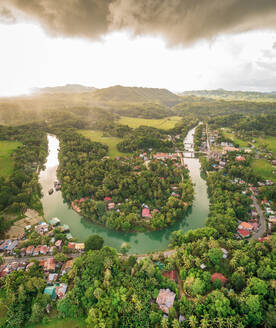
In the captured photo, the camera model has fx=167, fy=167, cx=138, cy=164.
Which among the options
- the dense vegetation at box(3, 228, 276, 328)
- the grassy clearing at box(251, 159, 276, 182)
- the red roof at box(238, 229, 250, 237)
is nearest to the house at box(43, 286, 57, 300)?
the dense vegetation at box(3, 228, 276, 328)

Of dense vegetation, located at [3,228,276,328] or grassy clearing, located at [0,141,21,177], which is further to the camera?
grassy clearing, located at [0,141,21,177]

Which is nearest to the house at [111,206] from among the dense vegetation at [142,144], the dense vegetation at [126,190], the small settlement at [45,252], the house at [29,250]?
the dense vegetation at [126,190]

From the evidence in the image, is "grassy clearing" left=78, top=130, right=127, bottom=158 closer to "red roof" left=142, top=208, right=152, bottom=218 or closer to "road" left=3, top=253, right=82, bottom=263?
"red roof" left=142, top=208, right=152, bottom=218

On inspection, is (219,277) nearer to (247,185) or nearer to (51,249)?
(51,249)

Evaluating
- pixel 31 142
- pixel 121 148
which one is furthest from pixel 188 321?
pixel 31 142

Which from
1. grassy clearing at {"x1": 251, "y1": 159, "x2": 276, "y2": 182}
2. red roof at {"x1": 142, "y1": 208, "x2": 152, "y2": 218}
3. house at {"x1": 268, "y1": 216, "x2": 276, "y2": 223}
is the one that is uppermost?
grassy clearing at {"x1": 251, "y1": 159, "x2": 276, "y2": 182}

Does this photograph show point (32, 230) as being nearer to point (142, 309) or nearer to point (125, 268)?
point (125, 268)
